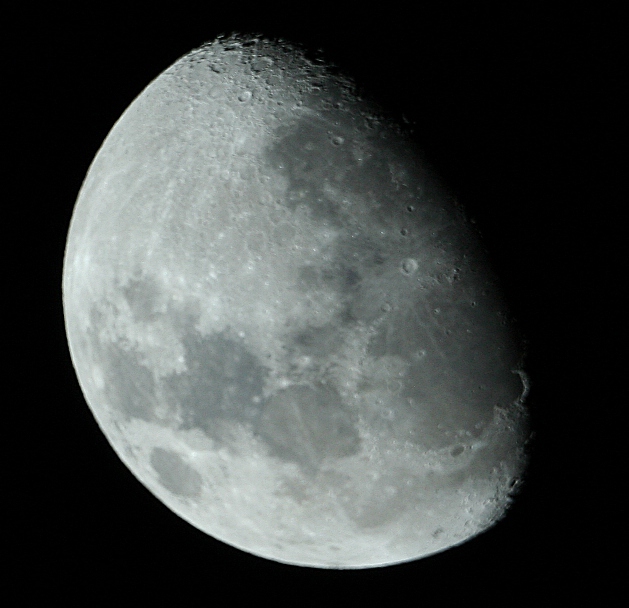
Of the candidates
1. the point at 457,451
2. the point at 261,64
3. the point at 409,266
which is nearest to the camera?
the point at 409,266

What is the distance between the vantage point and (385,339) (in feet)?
9.84

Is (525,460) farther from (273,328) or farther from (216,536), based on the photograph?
(216,536)

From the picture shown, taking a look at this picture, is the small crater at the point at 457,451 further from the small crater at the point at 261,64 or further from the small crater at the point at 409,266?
the small crater at the point at 261,64

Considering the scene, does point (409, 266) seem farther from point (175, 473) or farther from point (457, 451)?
point (175, 473)

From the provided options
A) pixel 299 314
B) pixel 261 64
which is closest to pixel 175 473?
pixel 299 314

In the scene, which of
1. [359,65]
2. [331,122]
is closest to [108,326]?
[331,122]

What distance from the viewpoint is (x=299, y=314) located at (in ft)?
9.84

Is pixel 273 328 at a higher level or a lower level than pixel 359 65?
lower

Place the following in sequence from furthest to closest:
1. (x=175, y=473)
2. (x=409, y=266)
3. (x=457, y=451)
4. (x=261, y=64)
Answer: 1. (x=175, y=473)
2. (x=261, y=64)
3. (x=457, y=451)
4. (x=409, y=266)

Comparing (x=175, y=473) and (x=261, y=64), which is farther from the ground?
(x=261, y=64)

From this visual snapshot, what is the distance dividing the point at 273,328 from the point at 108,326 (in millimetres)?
855

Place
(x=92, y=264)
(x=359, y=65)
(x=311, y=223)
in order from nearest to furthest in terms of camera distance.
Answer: (x=311, y=223) → (x=359, y=65) → (x=92, y=264)

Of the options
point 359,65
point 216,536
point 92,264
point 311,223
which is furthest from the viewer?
point 216,536

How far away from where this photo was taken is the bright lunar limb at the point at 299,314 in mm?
2990
